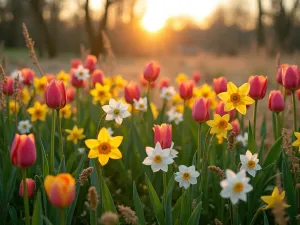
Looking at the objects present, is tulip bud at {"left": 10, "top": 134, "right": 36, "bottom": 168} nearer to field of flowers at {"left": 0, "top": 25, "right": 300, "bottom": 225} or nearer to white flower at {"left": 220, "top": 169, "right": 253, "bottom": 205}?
field of flowers at {"left": 0, "top": 25, "right": 300, "bottom": 225}

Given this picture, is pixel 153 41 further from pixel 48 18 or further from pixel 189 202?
pixel 189 202

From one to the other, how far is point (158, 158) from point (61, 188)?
1.61 feet

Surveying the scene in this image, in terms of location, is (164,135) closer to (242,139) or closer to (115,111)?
(115,111)

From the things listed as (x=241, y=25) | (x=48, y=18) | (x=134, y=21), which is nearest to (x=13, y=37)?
(x=48, y=18)

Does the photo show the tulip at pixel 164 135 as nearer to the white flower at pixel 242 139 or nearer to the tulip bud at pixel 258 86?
the tulip bud at pixel 258 86

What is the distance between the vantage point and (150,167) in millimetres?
2162

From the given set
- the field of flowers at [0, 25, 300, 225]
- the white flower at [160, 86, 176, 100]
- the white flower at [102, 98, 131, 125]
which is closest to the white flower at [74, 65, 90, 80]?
the field of flowers at [0, 25, 300, 225]

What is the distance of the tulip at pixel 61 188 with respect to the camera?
3.44 feet

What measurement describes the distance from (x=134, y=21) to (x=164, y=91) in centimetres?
2445

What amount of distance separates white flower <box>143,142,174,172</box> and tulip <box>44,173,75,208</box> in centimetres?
43

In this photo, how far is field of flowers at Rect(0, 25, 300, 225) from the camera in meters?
1.27

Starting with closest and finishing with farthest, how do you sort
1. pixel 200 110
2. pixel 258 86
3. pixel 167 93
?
pixel 200 110
pixel 258 86
pixel 167 93

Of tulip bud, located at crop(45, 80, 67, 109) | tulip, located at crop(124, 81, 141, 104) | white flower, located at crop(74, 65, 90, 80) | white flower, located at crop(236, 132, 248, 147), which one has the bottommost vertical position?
white flower, located at crop(236, 132, 248, 147)

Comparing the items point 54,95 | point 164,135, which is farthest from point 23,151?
point 164,135
